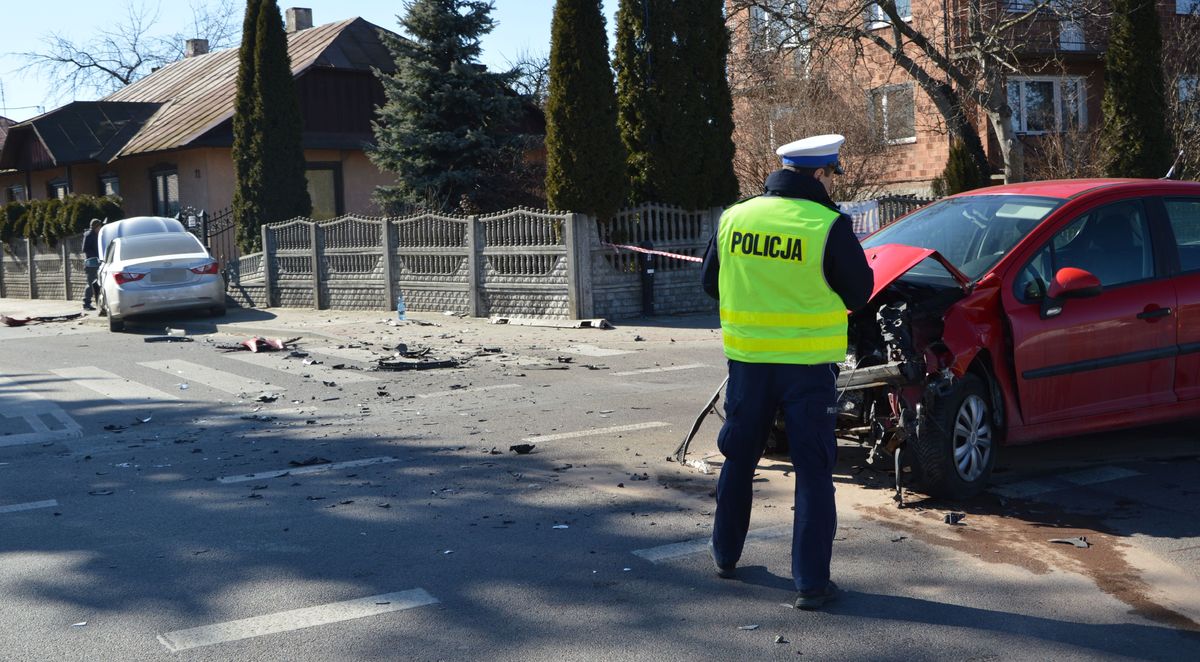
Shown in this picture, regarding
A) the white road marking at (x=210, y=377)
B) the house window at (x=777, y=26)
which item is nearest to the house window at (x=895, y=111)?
the house window at (x=777, y=26)

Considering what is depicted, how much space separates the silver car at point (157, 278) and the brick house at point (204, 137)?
9198 mm

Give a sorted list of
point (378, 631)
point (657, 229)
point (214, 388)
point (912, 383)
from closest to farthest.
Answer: point (378, 631) < point (912, 383) < point (214, 388) < point (657, 229)

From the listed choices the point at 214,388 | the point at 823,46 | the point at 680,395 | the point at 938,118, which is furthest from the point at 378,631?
the point at 938,118

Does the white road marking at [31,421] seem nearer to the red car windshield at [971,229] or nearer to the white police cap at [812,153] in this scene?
the red car windshield at [971,229]

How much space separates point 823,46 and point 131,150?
60.4ft

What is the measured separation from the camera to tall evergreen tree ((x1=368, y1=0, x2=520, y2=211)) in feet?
75.2

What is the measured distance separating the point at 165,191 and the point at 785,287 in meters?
29.9

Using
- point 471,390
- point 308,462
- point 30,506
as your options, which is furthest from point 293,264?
point 30,506

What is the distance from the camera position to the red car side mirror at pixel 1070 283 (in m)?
6.40

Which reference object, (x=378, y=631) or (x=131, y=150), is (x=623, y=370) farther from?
(x=131, y=150)

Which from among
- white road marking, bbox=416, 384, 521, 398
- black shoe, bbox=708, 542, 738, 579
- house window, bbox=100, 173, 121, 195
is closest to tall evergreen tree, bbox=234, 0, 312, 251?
house window, bbox=100, 173, 121, 195

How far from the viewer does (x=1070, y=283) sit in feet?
21.0

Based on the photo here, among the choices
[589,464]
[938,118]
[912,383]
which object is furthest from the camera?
[938,118]

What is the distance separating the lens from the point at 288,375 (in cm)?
1227
